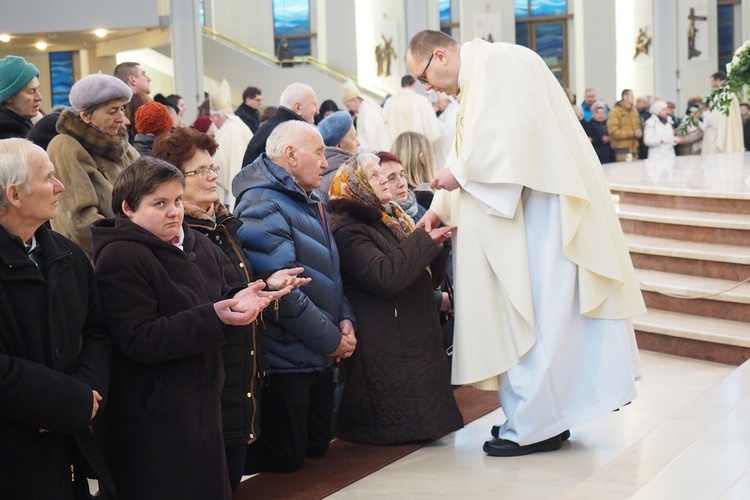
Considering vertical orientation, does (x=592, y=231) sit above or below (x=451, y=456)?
above

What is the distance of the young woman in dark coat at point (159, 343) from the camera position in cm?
311

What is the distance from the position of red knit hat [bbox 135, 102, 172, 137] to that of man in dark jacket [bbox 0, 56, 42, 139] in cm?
49

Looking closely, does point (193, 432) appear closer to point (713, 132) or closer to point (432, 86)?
point (432, 86)

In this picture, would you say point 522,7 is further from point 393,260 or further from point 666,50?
point 393,260

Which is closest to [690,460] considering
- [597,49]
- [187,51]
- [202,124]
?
[202,124]

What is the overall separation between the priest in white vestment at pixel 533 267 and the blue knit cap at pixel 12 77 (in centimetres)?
193

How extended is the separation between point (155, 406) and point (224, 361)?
0.54m

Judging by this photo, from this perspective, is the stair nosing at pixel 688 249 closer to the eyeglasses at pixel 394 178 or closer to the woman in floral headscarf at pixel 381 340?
the eyeglasses at pixel 394 178

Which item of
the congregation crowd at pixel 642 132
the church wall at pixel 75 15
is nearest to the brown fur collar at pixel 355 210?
the church wall at pixel 75 15

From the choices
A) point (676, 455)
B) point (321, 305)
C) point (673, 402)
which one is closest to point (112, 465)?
point (321, 305)

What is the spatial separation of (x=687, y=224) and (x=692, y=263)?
515 mm

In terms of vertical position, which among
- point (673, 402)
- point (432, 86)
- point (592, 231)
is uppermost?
point (432, 86)

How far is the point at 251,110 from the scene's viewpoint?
1168cm

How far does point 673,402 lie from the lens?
5.22 meters
